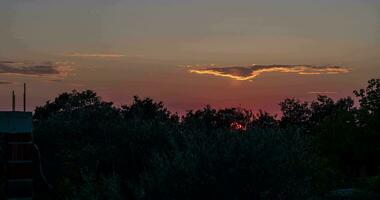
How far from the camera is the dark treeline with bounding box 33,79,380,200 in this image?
10.9m

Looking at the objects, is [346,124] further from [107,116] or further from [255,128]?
[255,128]

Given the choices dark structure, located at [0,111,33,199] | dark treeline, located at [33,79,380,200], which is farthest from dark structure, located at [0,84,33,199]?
dark treeline, located at [33,79,380,200]

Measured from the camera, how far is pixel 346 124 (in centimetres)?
4762

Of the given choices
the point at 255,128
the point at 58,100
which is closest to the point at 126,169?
the point at 255,128

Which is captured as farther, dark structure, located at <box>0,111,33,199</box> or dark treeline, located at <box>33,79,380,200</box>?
dark structure, located at <box>0,111,33,199</box>

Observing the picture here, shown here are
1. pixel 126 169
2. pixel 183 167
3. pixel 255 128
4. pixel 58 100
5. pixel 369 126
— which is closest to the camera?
pixel 183 167

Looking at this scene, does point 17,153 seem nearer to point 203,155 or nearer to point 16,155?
point 16,155

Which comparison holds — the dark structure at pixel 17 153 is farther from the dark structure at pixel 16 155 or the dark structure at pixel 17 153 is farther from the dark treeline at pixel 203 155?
the dark treeline at pixel 203 155

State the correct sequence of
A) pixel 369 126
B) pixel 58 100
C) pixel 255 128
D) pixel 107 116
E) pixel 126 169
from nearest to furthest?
pixel 255 128 < pixel 126 169 < pixel 107 116 < pixel 369 126 < pixel 58 100

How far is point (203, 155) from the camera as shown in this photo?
1084cm

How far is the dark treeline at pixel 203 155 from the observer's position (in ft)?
35.6

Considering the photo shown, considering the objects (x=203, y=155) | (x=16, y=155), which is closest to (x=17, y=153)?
(x=16, y=155)

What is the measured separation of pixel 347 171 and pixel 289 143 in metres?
36.8

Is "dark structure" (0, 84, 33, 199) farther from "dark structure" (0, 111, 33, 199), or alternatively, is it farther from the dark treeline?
the dark treeline
